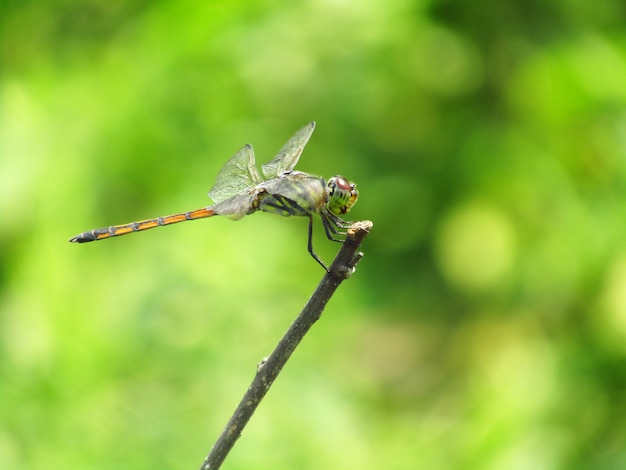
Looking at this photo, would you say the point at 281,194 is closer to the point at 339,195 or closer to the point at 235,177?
the point at 339,195

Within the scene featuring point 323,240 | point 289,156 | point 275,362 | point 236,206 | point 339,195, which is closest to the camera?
point 275,362

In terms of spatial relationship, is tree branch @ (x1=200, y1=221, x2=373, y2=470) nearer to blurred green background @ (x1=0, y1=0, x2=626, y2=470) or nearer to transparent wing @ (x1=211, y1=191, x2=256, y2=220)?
transparent wing @ (x1=211, y1=191, x2=256, y2=220)

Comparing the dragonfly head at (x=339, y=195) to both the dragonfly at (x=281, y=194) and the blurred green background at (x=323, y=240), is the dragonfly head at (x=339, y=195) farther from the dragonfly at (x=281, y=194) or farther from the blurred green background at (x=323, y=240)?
the blurred green background at (x=323, y=240)

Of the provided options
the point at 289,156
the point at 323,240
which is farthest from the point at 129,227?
the point at 323,240

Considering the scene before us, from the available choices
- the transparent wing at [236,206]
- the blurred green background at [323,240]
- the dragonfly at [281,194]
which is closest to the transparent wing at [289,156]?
the dragonfly at [281,194]

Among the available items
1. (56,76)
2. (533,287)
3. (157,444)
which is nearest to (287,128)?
(56,76)
